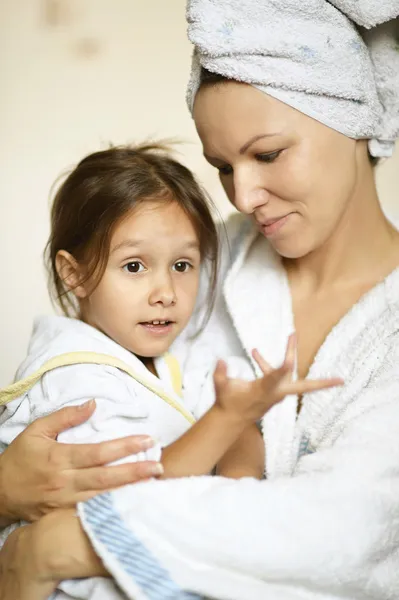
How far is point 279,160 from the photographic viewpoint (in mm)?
1505

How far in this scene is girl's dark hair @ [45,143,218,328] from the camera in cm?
158

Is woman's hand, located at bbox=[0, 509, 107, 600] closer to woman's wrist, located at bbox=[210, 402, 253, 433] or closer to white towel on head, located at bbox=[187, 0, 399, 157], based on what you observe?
woman's wrist, located at bbox=[210, 402, 253, 433]

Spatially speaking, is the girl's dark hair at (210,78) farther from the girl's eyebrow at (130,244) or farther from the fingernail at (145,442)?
the fingernail at (145,442)

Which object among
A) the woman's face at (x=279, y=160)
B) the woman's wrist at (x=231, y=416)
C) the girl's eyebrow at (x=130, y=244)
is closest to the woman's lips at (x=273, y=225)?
the woman's face at (x=279, y=160)

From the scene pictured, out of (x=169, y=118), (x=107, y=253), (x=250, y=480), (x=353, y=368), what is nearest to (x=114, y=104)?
(x=169, y=118)

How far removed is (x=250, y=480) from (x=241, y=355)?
1.76ft

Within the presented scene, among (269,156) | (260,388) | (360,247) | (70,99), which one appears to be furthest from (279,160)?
(70,99)

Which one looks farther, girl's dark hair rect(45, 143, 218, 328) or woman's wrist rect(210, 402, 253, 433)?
girl's dark hair rect(45, 143, 218, 328)

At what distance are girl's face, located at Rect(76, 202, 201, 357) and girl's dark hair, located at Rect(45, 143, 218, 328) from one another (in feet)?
0.08

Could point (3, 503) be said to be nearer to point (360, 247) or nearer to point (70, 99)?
point (360, 247)

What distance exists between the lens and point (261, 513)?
120cm

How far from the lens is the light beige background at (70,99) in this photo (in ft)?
8.11

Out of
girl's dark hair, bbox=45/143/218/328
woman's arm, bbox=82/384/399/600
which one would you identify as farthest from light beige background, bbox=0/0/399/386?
woman's arm, bbox=82/384/399/600

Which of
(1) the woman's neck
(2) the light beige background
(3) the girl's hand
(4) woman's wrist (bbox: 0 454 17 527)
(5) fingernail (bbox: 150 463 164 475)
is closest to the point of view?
(3) the girl's hand
